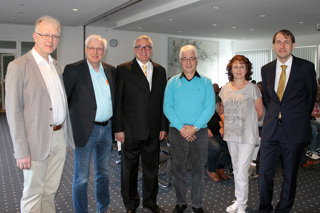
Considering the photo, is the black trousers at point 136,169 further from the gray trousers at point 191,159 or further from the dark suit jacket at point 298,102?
the dark suit jacket at point 298,102

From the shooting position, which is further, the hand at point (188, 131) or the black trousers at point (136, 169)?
the black trousers at point (136, 169)

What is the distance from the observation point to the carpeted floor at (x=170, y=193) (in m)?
3.23

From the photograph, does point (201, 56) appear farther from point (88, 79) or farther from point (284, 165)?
point (88, 79)

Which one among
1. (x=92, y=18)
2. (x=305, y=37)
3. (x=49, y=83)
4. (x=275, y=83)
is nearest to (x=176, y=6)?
(x=92, y=18)

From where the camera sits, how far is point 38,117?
2.07 m

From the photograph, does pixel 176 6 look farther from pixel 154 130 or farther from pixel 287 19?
pixel 154 130

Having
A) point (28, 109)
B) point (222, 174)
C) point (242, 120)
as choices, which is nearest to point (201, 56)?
point (222, 174)

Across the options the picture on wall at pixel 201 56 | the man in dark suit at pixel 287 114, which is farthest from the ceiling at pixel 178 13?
the man in dark suit at pixel 287 114

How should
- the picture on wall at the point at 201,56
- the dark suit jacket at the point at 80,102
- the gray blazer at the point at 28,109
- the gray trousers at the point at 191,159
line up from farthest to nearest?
1. the picture on wall at the point at 201,56
2. the gray trousers at the point at 191,159
3. the dark suit jacket at the point at 80,102
4. the gray blazer at the point at 28,109

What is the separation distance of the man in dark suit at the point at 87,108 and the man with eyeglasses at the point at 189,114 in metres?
0.63

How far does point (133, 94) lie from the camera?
2828 millimetres

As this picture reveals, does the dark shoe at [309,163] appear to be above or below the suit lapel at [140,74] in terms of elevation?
below

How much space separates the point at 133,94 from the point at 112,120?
343mm

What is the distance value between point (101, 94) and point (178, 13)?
705cm
